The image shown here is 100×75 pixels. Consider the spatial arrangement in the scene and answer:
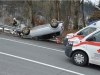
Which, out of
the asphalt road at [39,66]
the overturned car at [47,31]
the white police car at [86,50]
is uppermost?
the overturned car at [47,31]

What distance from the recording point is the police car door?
6.95m

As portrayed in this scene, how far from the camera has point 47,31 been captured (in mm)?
13375

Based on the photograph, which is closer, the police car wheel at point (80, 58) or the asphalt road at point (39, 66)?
the asphalt road at point (39, 66)

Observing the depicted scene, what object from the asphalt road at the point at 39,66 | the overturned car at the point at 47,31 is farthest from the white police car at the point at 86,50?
the overturned car at the point at 47,31

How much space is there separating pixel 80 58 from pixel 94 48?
2.60ft

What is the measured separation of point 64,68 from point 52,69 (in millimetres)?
546

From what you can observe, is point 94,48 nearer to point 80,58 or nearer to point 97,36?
point 97,36

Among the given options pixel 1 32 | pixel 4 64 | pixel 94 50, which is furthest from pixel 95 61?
pixel 1 32

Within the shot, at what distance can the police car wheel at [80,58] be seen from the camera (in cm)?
732

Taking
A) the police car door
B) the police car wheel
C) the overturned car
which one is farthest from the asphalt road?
the overturned car

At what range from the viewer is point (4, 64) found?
700cm

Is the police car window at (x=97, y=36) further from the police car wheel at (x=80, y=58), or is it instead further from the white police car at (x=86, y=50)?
the police car wheel at (x=80, y=58)

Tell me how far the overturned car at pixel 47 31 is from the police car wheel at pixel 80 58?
574 cm

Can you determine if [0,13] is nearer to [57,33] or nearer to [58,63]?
[57,33]
